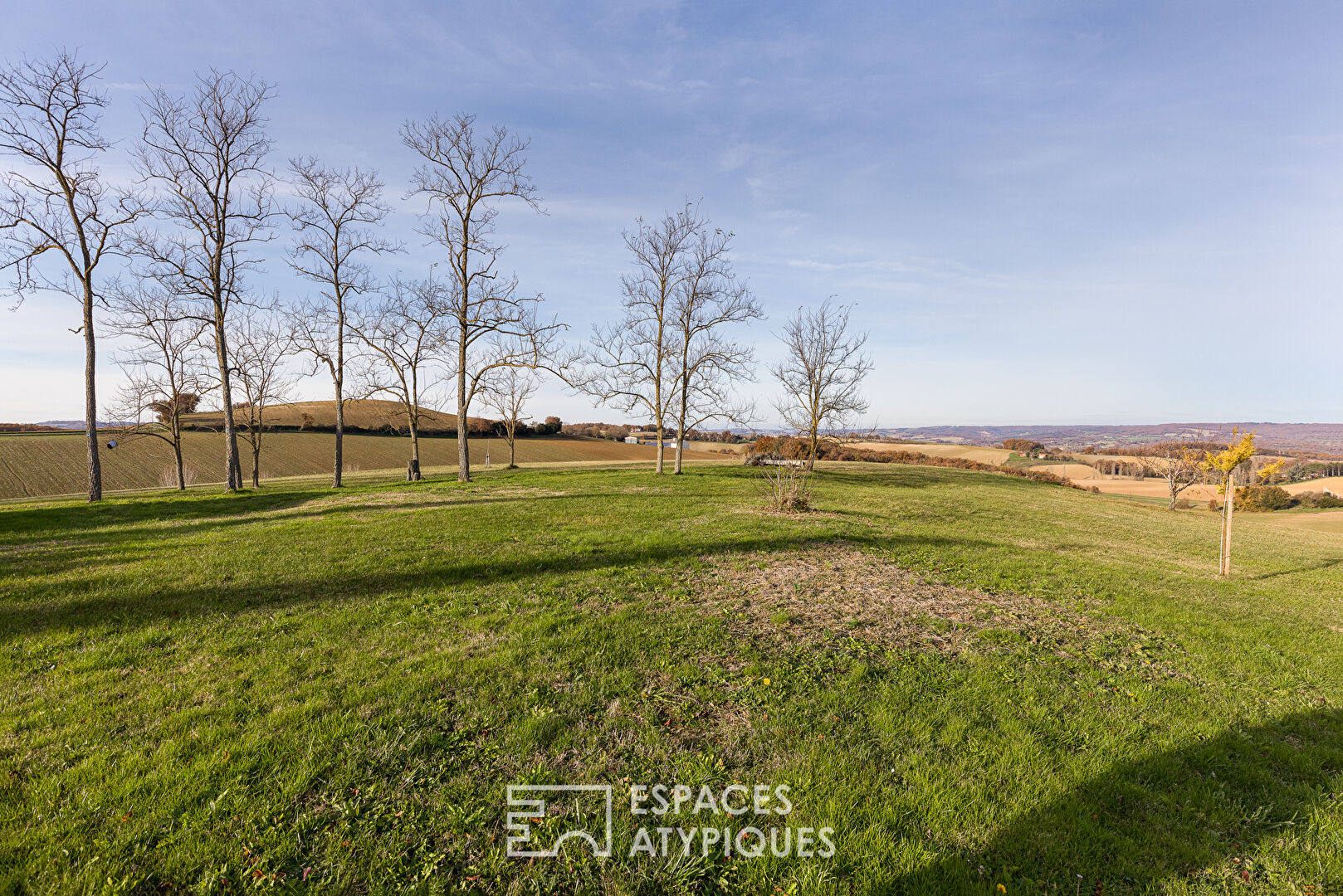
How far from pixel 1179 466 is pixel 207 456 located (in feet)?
242

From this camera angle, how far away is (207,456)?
40.4 meters

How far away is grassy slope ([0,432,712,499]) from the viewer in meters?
31.8

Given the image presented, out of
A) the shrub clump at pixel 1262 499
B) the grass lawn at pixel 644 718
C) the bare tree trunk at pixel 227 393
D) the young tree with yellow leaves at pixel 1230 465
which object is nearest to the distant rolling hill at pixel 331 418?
the bare tree trunk at pixel 227 393

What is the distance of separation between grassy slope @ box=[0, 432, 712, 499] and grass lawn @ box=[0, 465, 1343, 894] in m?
33.9

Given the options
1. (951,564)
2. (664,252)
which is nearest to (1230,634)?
(951,564)

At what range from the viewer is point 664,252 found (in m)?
26.7

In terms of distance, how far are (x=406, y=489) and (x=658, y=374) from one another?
13570mm

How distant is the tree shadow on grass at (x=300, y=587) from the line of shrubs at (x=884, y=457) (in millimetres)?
24197

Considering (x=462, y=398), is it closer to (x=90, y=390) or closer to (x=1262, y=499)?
(x=90, y=390)

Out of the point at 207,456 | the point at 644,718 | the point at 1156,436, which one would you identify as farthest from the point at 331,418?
the point at 1156,436

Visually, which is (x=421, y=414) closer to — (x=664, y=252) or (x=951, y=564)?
(x=664, y=252)

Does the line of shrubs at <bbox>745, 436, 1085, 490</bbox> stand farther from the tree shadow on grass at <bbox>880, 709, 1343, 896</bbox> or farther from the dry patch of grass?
the tree shadow on grass at <bbox>880, 709, 1343, 896</bbox>

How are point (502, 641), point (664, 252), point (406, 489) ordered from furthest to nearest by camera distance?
point (664, 252) → point (406, 489) → point (502, 641)

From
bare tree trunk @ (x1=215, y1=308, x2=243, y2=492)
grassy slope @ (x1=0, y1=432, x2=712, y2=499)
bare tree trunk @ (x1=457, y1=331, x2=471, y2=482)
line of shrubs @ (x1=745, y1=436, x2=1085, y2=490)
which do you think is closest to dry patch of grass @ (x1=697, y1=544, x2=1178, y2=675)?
bare tree trunk @ (x1=457, y1=331, x2=471, y2=482)
